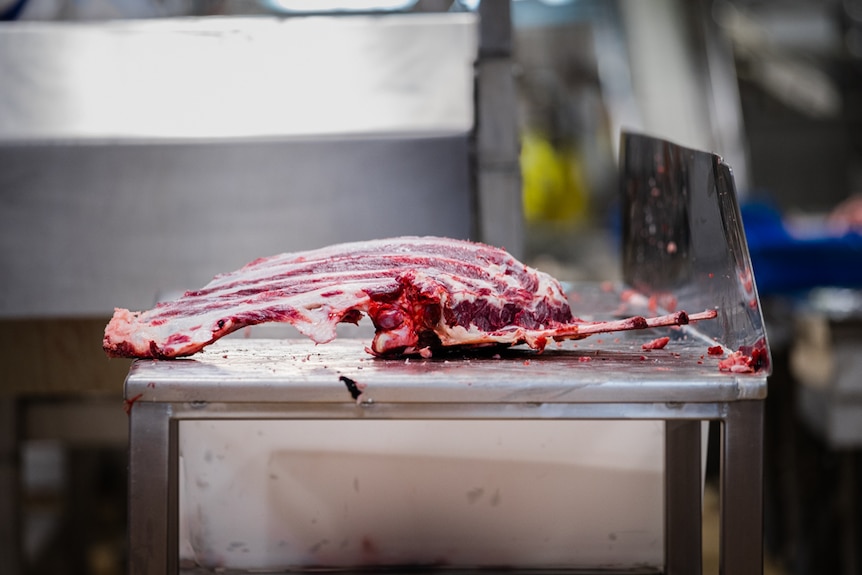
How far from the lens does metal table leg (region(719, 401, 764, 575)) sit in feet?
3.63

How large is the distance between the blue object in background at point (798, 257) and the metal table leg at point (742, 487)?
2.72 meters

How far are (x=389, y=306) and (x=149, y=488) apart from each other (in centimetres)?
39

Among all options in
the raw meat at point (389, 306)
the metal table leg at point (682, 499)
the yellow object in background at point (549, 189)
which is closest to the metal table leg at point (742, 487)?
the raw meat at point (389, 306)

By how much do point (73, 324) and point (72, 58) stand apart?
67 cm

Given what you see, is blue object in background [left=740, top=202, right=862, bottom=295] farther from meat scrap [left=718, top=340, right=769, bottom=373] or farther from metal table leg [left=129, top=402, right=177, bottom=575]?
metal table leg [left=129, top=402, right=177, bottom=575]

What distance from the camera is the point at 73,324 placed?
2.44 meters

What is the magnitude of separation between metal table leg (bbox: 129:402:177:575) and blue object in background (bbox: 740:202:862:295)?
119 inches

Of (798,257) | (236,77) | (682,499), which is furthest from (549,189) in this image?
(682,499)

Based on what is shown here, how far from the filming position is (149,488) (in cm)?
110

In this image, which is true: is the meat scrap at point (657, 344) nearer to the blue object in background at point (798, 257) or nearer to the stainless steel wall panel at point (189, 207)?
the stainless steel wall panel at point (189, 207)

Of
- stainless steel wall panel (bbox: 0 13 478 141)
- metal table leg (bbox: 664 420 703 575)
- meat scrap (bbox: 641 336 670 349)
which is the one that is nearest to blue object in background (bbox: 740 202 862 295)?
stainless steel wall panel (bbox: 0 13 478 141)

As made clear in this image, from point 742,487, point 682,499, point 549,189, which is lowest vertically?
point 682,499

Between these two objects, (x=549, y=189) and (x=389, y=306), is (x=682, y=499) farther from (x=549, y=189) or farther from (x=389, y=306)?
(x=549, y=189)

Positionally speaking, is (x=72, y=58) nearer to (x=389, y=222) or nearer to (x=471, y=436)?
(x=389, y=222)
